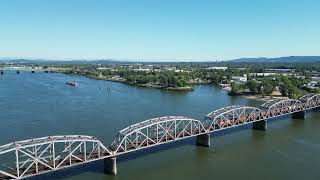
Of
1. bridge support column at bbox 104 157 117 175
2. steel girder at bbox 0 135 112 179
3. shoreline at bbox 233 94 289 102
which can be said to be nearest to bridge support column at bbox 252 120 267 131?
bridge support column at bbox 104 157 117 175

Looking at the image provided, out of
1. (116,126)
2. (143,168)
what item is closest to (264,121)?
(116,126)

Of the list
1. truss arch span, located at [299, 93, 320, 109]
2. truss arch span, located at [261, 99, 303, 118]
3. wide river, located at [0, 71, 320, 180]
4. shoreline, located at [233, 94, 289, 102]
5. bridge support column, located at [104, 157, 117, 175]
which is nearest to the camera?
bridge support column, located at [104, 157, 117, 175]

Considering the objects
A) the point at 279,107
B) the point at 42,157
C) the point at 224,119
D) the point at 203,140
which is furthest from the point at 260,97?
the point at 42,157

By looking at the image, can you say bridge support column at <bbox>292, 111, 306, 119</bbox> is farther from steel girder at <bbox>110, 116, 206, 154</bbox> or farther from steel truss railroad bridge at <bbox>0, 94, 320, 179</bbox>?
steel girder at <bbox>110, 116, 206, 154</bbox>

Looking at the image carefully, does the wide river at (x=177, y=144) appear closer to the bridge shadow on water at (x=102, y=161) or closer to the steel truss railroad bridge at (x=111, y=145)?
the bridge shadow on water at (x=102, y=161)

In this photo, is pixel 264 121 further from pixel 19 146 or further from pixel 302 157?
pixel 19 146
